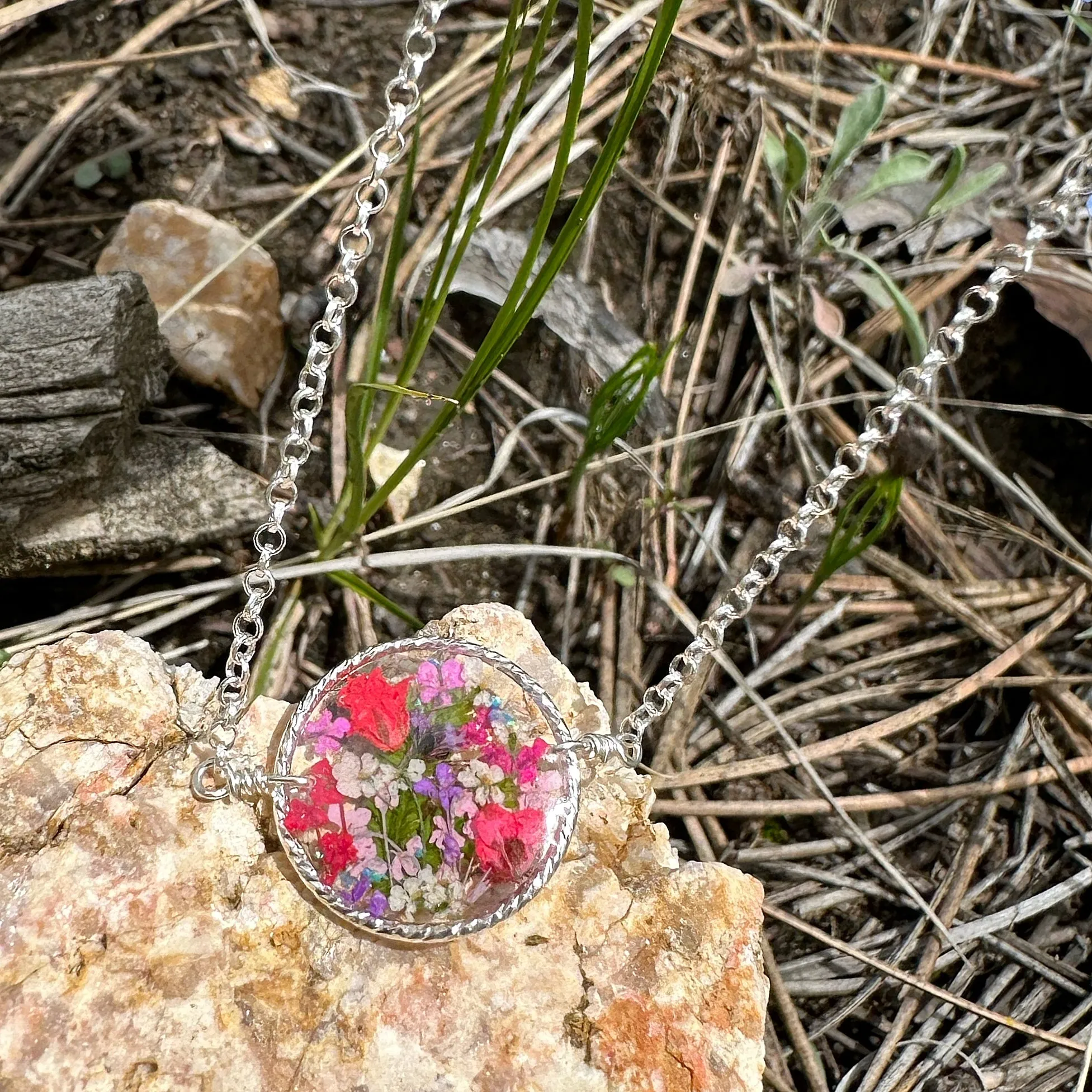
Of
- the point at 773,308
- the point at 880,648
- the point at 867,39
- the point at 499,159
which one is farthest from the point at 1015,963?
the point at 867,39

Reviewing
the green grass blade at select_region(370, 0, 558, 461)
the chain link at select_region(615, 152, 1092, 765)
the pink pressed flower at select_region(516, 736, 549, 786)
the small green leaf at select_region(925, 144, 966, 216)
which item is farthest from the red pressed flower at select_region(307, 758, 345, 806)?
the small green leaf at select_region(925, 144, 966, 216)

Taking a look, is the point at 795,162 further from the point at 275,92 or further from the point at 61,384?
the point at 61,384

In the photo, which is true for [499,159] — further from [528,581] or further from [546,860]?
[546,860]

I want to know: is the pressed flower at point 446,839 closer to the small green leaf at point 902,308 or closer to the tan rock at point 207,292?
the tan rock at point 207,292

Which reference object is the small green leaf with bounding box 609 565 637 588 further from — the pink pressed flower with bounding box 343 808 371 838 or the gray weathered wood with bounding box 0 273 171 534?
the gray weathered wood with bounding box 0 273 171 534

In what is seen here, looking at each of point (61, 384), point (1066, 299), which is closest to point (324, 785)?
point (61, 384)
